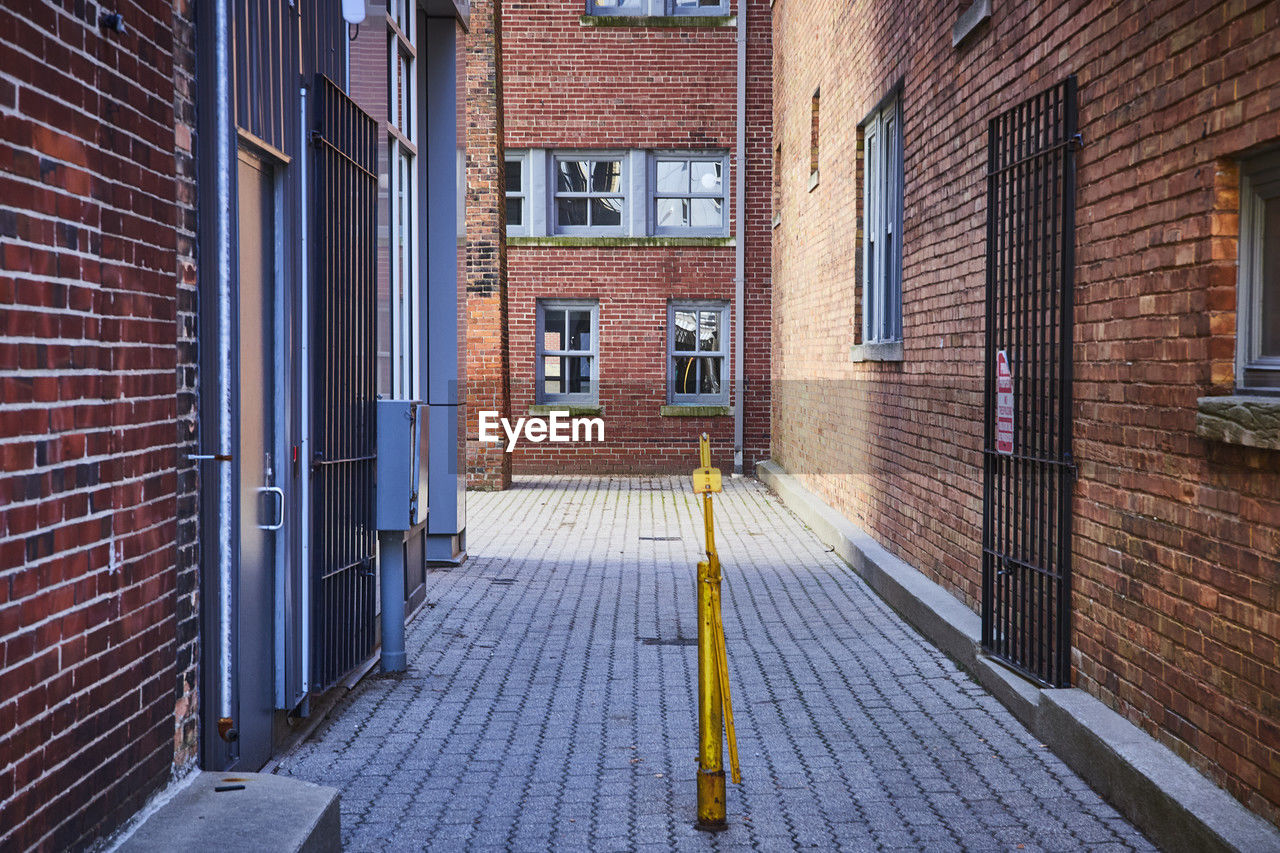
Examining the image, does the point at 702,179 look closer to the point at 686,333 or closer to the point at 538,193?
the point at 686,333

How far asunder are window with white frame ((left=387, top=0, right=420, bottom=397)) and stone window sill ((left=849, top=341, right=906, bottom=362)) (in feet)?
12.2

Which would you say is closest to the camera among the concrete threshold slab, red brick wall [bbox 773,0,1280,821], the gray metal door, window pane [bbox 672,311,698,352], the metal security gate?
the concrete threshold slab

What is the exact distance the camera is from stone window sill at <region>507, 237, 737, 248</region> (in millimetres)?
21688

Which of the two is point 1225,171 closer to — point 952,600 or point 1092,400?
point 1092,400

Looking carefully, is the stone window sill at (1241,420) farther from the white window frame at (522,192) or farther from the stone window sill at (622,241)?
the white window frame at (522,192)

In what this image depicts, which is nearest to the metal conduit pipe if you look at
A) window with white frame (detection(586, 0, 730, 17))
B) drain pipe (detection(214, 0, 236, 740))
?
drain pipe (detection(214, 0, 236, 740))

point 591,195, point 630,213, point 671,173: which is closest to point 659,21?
point 671,173

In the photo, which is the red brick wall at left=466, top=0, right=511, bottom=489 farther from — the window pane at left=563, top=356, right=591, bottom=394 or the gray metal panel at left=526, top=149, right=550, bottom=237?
the gray metal panel at left=526, top=149, right=550, bottom=237

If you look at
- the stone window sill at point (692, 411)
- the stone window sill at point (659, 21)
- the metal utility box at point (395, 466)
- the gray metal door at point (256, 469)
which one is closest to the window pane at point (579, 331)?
A: the stone window sill at point (692, 411)

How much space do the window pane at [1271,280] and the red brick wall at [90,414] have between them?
3765mm

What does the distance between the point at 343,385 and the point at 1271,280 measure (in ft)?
14.6

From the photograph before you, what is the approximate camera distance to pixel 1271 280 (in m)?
4.71

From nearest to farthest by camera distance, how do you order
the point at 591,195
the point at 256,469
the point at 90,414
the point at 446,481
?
1. the point at 90,414
2. the point at 256,469
3. the point at 446,481
4. the point at 591,195

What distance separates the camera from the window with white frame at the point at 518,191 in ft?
71.3
